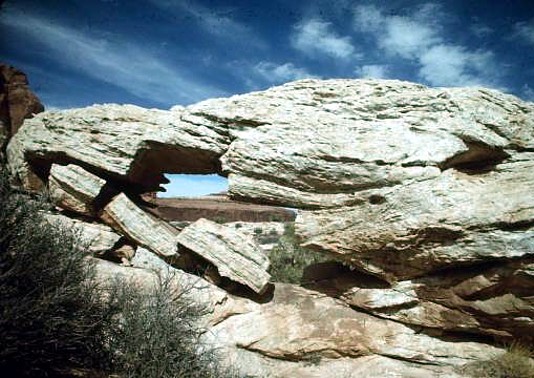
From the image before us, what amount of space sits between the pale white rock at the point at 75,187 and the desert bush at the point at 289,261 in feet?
26.4

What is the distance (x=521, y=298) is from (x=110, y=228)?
34.7ft

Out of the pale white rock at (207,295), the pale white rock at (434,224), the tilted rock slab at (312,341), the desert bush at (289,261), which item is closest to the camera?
the pale white rock at (434,224)

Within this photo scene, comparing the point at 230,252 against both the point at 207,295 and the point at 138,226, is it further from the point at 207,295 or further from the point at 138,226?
the point at 138,226

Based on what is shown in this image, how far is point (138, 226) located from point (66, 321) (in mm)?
5442

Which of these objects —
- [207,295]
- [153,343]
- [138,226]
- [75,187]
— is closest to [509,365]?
[207,295]

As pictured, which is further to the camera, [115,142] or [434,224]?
[115,142]

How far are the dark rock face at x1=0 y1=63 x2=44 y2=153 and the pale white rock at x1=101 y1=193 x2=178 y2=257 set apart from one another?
592 inches

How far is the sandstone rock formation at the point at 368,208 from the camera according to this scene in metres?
7.38

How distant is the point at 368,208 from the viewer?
8.22m

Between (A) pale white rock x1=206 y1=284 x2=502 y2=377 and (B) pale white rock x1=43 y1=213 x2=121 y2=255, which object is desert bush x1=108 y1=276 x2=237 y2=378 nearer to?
(A) pale white rock x1=206 y1=284 x2=502 y2=377

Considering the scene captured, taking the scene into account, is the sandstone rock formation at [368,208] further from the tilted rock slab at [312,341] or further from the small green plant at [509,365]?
the small green plant at [509,365]

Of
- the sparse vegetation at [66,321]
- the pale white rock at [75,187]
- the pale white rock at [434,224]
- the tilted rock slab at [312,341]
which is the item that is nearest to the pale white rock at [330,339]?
the tilted rock slab at [312,341]

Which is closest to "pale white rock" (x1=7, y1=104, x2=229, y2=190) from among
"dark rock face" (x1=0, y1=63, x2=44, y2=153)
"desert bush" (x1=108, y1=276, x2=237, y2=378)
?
"desert bush" (x1=108, y1=276, x2=237, y2=378)

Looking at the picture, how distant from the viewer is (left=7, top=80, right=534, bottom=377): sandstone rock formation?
24.2 ft
